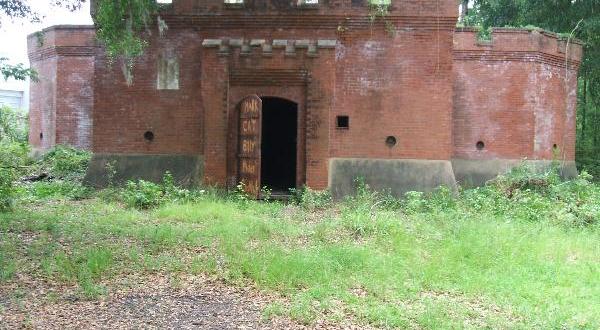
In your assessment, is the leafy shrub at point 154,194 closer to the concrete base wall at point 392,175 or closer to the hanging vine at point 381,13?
the concrete base wall at point 392,175

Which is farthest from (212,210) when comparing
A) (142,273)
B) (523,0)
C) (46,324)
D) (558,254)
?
(523,0)

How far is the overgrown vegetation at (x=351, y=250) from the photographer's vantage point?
6.20 meters

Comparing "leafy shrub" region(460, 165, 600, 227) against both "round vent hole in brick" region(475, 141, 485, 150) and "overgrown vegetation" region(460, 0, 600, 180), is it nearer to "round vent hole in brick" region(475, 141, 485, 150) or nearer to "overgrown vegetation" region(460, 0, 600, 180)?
"round vent hole in brick" region(475, 141, 485, 150)

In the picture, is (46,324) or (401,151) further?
(401,151)

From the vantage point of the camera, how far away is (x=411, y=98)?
43.0ft

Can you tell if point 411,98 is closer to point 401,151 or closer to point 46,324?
point 401,151

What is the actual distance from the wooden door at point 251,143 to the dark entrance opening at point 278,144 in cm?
364

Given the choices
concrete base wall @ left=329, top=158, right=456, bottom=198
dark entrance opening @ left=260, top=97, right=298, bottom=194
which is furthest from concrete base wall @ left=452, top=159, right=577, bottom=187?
dark entrance opening @ left=260, top=97, right=298, bottom=194

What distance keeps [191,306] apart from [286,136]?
11.0 m

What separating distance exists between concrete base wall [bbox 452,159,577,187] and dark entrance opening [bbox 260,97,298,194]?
459 cm

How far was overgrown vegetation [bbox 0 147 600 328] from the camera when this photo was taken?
→ 6195mm

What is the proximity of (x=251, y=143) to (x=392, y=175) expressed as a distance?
10.6 feet

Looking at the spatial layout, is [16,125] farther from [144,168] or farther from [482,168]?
[482,168]

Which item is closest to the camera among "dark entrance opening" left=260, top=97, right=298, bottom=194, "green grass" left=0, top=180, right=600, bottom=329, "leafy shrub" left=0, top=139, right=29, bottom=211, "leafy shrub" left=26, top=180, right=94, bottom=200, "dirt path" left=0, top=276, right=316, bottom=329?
"dirt path" left=0, top=276, right=316, bottom=329
